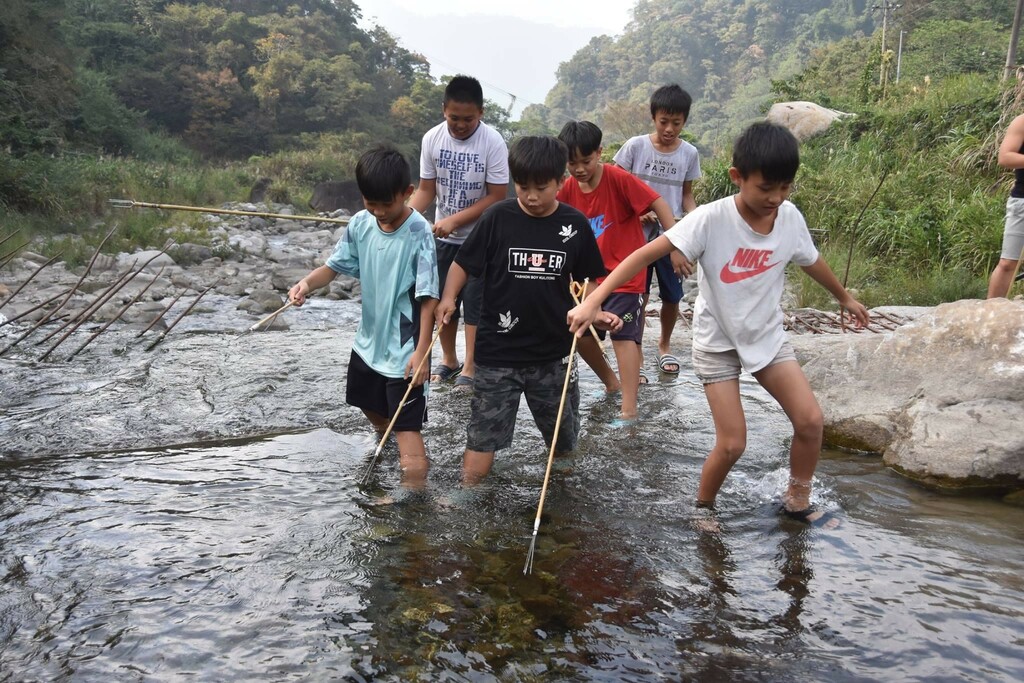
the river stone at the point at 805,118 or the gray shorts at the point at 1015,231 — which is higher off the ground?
the river stone at the point at 805,118

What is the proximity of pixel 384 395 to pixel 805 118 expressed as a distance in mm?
19287

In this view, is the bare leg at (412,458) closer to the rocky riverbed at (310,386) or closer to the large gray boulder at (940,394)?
the rocky riverbed at (310,386)

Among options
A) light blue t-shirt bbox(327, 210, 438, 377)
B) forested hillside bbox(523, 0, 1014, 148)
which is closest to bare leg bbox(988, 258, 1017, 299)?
light blue t-shirt bbox(327, 210, 438, 377)

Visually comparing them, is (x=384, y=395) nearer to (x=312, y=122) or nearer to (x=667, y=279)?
(x=667, y=279)

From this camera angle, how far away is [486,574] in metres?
3.36

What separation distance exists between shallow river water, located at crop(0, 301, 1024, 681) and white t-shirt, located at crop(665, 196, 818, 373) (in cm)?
85

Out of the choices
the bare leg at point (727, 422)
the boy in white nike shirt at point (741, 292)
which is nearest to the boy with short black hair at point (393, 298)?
the boy in white nike shirt at point (741, 292)

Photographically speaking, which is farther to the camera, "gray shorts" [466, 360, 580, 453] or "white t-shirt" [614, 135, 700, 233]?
"white t-shirt" [614, 135, 700, 233]

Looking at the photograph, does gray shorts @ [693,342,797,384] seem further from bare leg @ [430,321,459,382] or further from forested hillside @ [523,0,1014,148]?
forested hillside @ [523,0,1014,148]

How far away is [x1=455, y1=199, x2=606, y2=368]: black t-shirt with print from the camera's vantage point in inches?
151

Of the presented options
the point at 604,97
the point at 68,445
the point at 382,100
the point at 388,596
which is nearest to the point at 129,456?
the point at 68,445

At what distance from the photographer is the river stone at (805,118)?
67.6 ft

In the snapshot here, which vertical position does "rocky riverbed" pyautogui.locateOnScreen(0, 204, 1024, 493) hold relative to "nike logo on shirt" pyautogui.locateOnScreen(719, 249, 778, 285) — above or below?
below

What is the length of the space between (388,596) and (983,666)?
1.98 metres
